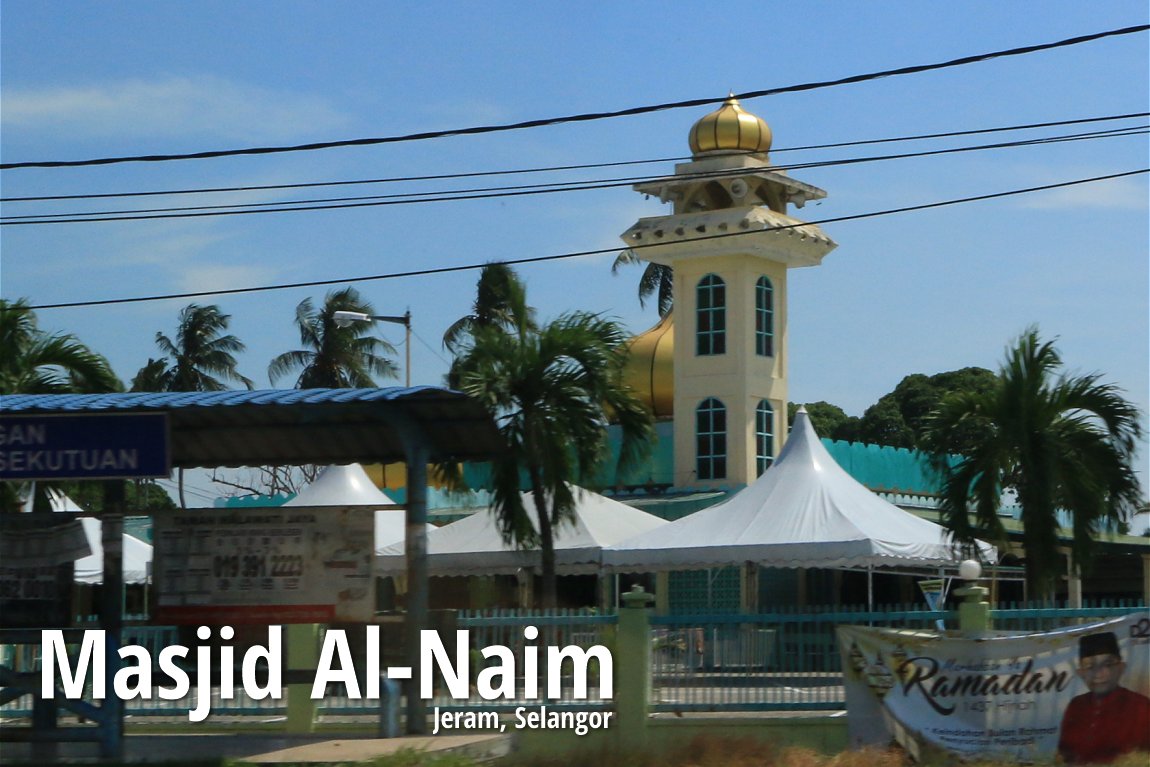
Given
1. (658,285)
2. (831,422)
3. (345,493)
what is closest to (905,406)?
(831,422)

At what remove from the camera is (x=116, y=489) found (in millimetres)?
14641

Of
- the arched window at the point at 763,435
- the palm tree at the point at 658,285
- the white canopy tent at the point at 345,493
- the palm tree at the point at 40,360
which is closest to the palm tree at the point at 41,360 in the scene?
the palm tree at the point at 40,360

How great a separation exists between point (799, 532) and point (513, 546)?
465 centimetres

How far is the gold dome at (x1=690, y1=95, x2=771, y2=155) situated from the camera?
35125mm

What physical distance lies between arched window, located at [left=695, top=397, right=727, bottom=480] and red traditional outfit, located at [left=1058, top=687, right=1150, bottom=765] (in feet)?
67.4

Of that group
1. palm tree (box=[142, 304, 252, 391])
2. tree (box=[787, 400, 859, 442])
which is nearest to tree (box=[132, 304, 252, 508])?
palm tree (box=[142, 304, 252, 391])

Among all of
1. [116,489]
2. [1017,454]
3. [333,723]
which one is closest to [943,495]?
[1017,454]

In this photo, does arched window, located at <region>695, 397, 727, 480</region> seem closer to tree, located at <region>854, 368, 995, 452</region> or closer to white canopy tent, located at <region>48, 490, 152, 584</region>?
white canopy tent, located at <region>48, 490, 152, 584</region>

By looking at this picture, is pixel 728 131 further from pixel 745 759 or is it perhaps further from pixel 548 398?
pixel 745 759

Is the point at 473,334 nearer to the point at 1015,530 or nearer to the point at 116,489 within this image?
the point at 116,489

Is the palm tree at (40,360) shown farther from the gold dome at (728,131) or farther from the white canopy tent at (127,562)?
the gold dome at (728,131)

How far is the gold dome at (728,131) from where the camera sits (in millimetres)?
35125

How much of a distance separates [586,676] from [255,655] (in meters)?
3.37

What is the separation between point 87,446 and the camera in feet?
45.1
